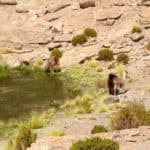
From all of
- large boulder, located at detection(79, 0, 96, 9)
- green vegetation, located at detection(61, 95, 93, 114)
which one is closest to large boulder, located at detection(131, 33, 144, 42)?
large boulder, located at detection(79, 0, 96, 9)

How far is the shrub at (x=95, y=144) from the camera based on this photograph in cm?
1889

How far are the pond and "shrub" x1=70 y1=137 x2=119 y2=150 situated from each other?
47.6ft

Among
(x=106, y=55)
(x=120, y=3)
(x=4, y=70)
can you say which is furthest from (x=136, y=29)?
(x=4, y=70)

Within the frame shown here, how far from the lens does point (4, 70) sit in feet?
171

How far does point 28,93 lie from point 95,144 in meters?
23.4

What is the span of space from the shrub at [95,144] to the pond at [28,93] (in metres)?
14.5

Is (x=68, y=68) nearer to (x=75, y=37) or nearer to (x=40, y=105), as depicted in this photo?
(x=75, y=37)

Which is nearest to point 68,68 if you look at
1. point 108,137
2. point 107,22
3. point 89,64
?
point 89,64

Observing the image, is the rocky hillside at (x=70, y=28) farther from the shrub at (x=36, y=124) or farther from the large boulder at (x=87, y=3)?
the shrub at (x=36, y=124)

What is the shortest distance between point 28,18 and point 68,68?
597 inches

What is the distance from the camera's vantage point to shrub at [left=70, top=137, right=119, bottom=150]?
18.9 metres

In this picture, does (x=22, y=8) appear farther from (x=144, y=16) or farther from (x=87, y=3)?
(x=144, y=16)

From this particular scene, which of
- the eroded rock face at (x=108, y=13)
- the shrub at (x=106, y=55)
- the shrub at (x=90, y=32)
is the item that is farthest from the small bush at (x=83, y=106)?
the eroded rock face at (x=108, y=13)

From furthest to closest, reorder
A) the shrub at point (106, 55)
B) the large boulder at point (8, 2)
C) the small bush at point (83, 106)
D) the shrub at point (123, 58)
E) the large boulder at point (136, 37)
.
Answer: the large boulder at point (8, 2) → the large boulder at point (136, 37) → the shrub at point (106, 55) → the shrub at point (123, 58) → the small bush at point (83, 106)
